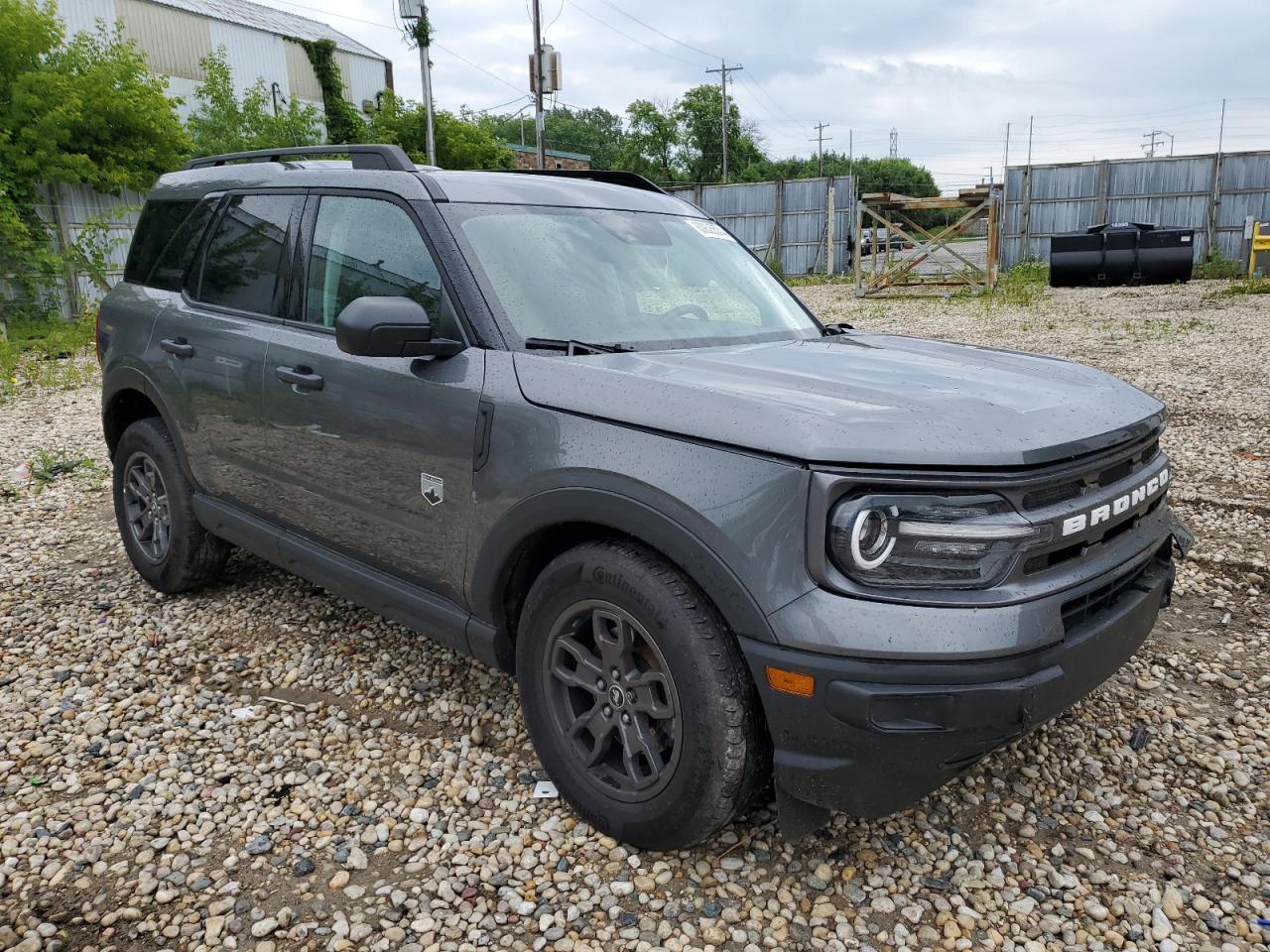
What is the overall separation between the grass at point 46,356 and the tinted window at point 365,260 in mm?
9531

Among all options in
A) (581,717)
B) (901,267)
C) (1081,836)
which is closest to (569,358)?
(581,717)

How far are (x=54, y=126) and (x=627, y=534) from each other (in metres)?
18.4

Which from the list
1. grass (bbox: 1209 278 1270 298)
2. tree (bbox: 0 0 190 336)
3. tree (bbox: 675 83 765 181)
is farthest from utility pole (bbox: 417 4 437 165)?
tree (bbox: 675 83 765 181)

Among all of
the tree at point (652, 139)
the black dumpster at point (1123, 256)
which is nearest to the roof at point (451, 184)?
the black dumpster at point (1123, 256)

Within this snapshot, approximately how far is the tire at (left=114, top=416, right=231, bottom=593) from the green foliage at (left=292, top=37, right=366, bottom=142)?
31.3 metres

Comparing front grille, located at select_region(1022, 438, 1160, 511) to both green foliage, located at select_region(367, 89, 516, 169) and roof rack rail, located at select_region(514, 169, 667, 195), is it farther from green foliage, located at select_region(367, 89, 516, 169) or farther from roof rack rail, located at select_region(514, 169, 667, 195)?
green foliage, located at select_region(367, 89, 516, 169)

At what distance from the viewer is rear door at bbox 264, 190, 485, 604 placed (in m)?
2.78

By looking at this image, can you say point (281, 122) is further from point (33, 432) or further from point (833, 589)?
point (833, 589)

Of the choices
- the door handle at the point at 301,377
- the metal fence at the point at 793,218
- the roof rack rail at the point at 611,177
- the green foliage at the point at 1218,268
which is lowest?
the door handle at the point at 301,377

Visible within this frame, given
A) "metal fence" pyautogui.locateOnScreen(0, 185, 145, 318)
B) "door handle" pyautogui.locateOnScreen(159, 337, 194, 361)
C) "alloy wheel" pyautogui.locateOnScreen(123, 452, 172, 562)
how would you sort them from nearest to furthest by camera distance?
"door handle" pyautogui.locateOnScreen(159, 337, 194, 361) → "alloy wheel" pyautogui.locateOnScreen(123, 452, 172, 562) → "metal fence" pyautogui.locateOnScreen(0, 185, 145, 318)

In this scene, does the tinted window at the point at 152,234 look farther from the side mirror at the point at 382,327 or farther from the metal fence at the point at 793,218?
the metal fence at the point at 793,218

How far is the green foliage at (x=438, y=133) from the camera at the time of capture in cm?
3394

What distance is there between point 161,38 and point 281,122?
5.16 metres

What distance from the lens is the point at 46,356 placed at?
44.2ft
